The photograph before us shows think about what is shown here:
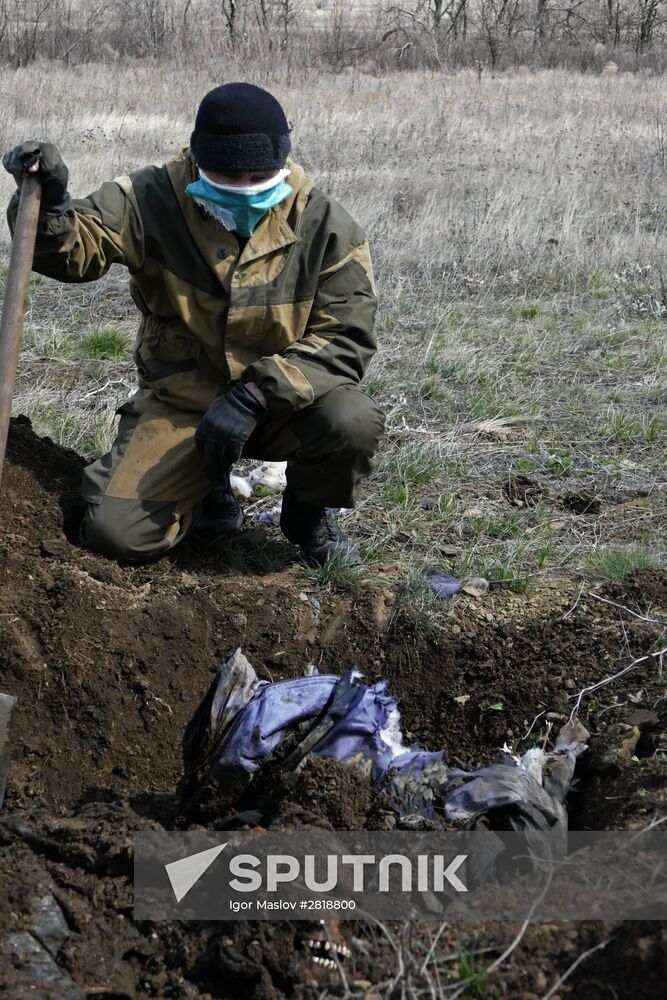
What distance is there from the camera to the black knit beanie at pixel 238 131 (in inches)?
118

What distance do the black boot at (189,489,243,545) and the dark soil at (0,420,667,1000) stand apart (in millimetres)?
100

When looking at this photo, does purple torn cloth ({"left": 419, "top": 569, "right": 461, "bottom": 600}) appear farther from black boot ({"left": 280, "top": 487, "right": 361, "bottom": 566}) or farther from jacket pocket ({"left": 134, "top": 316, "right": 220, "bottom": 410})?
jacket pocket ({"left": 134, "top": 316, "right": 220, "bottom": 410})

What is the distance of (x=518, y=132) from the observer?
10711 mm

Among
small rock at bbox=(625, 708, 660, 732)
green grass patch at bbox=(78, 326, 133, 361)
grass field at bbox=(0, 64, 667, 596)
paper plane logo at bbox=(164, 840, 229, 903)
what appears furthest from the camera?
green grass patch at bbox=(78, 326, 133, 361)

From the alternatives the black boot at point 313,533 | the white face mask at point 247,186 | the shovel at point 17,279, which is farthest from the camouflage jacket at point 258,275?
the black boot at point 313,533

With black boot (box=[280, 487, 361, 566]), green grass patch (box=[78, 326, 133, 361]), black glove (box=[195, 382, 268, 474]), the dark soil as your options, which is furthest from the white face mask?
green grass patch (box=[78, 326, 133, 361])

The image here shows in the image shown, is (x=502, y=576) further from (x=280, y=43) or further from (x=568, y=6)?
(x=568, y=6)

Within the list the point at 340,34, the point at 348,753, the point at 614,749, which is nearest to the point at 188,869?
the point at 348,753

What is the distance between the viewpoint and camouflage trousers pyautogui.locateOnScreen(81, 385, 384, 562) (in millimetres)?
3283

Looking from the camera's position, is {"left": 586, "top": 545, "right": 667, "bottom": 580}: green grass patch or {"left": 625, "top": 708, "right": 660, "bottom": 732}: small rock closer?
{"left": 625, "top": 708, "right": 660, "bottom": 732}: small rock

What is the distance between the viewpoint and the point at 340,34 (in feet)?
57.5

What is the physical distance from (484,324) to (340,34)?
13750 millimetres

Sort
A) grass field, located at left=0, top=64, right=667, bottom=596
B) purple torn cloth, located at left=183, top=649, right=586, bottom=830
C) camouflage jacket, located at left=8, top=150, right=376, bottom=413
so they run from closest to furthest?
purple torn cloth, located at left=183, top=649, right=586, bottom=830 → camouflage jacket, located at left=8, top=150, right=376, bottom=413 → grass field, located at left=0, top=64, right=667, bottom=596

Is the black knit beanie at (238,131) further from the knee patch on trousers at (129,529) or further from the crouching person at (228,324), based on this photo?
the knee patch on trousers at (129,529)
